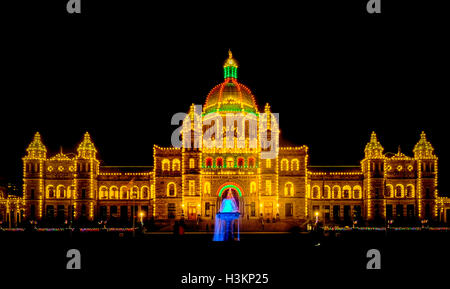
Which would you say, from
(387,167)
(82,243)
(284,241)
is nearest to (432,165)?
(387,167)

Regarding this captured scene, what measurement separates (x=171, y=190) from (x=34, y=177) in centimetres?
1826

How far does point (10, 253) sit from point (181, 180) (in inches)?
1650

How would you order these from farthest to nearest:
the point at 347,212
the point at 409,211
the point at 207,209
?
the point at 347,212
the point at 409,211
the point at 207,209

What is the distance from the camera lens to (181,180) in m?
81.8

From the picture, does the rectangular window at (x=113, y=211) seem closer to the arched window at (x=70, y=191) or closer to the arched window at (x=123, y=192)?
the arched window at (x=123, y=192)

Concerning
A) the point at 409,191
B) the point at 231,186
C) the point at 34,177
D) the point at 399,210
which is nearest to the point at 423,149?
the point at 409,191

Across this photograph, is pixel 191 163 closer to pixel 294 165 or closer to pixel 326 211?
pixel 294 165

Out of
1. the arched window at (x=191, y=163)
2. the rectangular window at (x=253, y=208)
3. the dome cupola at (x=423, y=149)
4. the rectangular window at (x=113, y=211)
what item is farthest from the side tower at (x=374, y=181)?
the rectangular window at (x=113, y=211)

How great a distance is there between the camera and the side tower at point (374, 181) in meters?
81.6

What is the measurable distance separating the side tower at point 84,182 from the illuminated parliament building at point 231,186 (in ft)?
0.43

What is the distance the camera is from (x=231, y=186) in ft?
265

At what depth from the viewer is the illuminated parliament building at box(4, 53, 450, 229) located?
8044cm

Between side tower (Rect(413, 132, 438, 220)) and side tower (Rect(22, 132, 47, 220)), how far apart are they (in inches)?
1948
